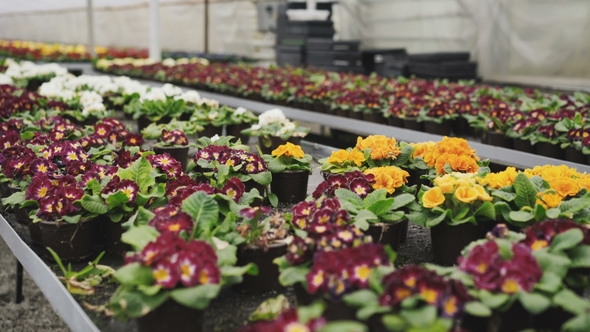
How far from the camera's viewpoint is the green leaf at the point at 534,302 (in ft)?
3.72

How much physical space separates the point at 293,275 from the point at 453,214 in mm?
636

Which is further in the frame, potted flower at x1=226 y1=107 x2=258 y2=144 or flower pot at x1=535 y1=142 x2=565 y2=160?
potted flower at x1=226 y1=107 x2=258 y2=144

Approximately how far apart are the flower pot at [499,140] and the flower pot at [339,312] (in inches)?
104

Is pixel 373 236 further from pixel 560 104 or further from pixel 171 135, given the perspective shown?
pixel 560 104

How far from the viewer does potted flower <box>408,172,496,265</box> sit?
1705 millimetres

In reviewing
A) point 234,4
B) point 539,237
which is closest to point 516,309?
point 539,237

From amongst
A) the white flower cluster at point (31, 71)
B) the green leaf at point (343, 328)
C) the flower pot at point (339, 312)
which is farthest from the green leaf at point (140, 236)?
the white flower cluster at point (31, 71)

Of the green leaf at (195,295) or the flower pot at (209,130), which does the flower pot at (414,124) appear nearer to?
the flower pot at (209,130)

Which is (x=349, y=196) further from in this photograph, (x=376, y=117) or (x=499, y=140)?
(x=376, y=117)

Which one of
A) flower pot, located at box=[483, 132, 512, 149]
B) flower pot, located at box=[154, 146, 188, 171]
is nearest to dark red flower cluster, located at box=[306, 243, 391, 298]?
flower pot, located at box=[154, 146, 188, 171]

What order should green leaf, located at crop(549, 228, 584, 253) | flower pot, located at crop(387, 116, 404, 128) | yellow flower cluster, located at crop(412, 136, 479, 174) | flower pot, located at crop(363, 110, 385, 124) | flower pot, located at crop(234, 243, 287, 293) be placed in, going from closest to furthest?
1. green leaf, located at crop(549, 228, 584, 253)
2. flower pot, located at crop(234, 243, 287, 293)
3. yellow flower cluster, located at crop(412, 136, 479, 174)
4. flower pot, located at crop(387, 116, 404, 128)
5. flower pot, located at crop(363, 110, 385, 124)

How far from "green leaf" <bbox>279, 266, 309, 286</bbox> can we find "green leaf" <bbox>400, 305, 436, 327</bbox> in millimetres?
284

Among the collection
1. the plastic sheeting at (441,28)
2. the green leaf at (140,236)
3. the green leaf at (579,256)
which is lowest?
the green leaf at (140,236)

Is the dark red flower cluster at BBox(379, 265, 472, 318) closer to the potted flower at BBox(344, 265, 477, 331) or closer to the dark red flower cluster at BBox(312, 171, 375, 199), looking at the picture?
the potted flower at BBox(344, 265, 477, 331)
